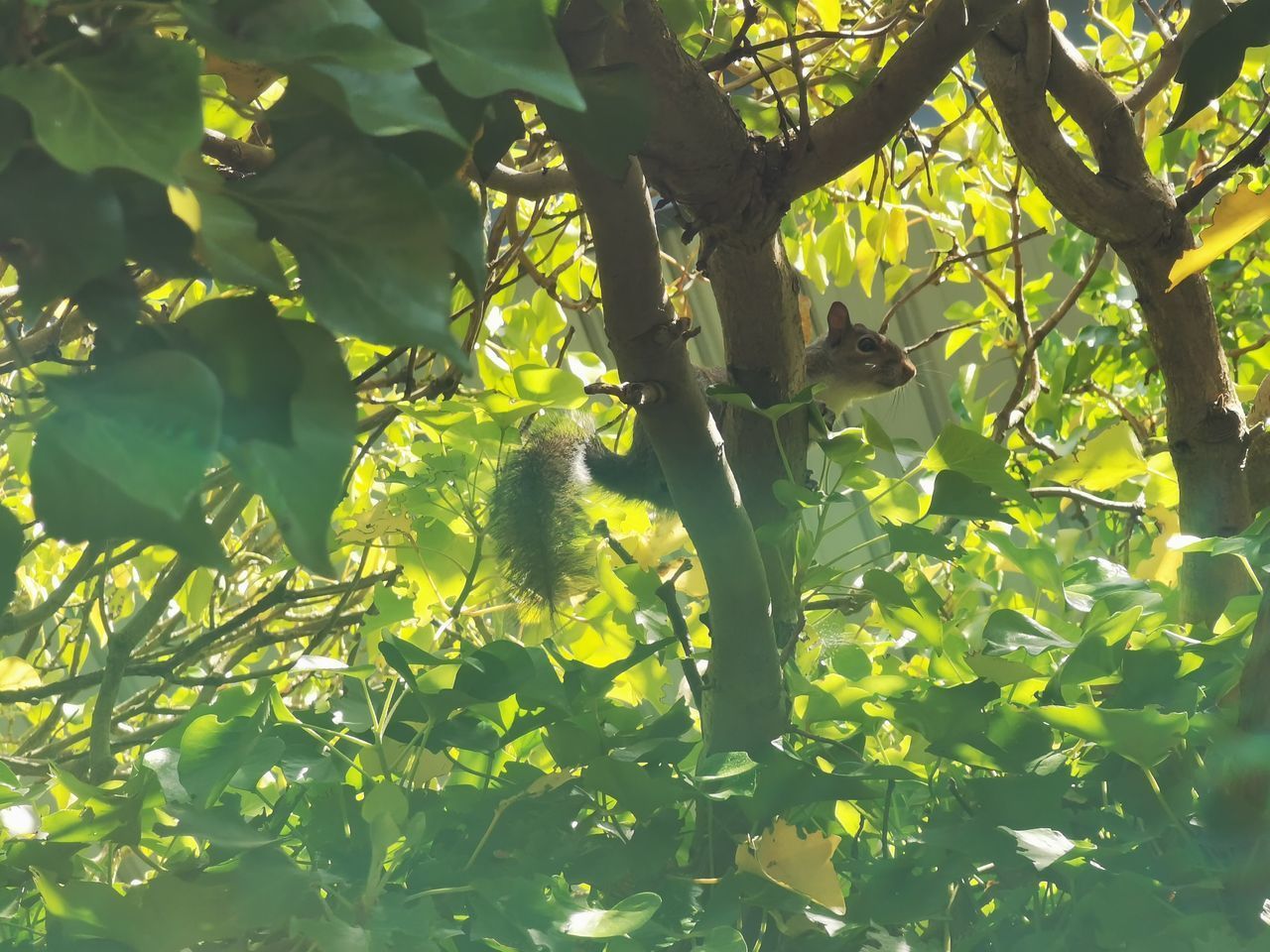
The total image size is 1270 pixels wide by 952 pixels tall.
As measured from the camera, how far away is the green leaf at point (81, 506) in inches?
6.2

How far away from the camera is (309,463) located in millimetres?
171

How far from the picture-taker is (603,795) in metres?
0.46

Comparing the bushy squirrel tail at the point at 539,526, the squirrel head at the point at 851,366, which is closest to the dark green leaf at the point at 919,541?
the bushy squirrel tail at the point at 539,526

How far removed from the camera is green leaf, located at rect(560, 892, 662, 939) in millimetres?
338

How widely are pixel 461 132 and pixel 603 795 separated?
1.05 ft

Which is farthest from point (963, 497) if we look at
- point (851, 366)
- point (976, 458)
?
point (851, 366)

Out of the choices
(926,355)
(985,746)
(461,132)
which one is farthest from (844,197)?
(926,355)

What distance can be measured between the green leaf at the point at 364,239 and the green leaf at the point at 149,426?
0.10 feet

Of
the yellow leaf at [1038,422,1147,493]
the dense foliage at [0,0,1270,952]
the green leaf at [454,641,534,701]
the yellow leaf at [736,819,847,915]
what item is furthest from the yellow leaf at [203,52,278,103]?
the yellow leaf at [1038,422,1147,493]

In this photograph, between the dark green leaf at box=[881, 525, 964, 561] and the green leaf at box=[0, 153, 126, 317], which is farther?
the dark green leaf at box=[881, 525, 964, 561]

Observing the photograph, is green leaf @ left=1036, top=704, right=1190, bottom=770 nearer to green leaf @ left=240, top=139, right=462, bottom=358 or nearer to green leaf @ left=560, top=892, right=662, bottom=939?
green leaf @ left=560, top=892, right=662, bottom=939

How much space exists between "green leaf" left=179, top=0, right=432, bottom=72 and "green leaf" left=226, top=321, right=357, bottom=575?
0.05 meters

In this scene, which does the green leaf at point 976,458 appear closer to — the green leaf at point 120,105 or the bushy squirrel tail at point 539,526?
the bushy squirrel tail at point 539,526

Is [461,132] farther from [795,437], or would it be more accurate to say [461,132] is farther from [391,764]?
[795,437]
